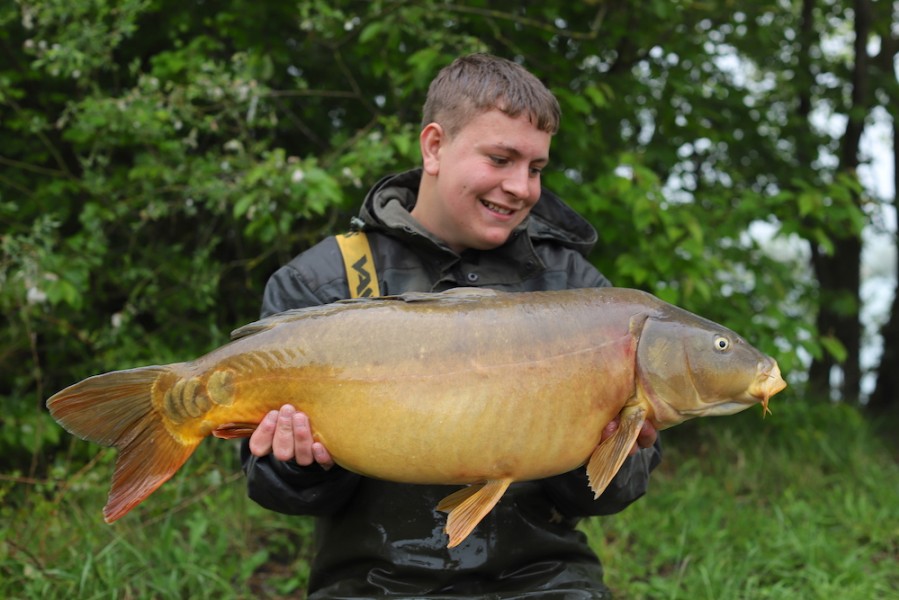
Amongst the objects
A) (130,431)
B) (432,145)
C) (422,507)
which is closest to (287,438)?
(130,431)

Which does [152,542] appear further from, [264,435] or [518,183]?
[518,183]

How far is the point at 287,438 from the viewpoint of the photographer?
2.00 m

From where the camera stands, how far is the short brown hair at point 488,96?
2408mm

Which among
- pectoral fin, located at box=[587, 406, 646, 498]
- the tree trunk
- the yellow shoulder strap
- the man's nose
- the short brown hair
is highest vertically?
the short brown hair

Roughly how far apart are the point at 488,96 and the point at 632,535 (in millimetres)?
2455

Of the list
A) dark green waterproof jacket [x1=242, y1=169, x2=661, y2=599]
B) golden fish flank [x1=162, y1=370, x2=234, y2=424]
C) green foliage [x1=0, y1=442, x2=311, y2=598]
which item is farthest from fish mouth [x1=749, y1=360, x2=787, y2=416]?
green foliage [x1=0, y1=442, x2=311, y2=598]

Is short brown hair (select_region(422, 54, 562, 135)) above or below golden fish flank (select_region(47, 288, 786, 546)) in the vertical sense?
above

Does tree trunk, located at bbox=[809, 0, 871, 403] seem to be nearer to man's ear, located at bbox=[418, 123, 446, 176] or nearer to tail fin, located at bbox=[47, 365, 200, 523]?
man's ear, located at bbox=[418, 123, 446, 176]

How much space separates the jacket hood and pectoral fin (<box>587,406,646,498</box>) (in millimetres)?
728

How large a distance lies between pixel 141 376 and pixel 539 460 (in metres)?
0.86

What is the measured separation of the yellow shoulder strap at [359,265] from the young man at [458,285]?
20 millimetres

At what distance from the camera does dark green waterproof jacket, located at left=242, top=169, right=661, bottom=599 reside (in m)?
2.25

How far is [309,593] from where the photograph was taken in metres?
2.44

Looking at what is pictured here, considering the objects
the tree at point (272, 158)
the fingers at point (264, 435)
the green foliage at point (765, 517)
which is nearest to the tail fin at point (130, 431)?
the fingers at point (264, 435)
